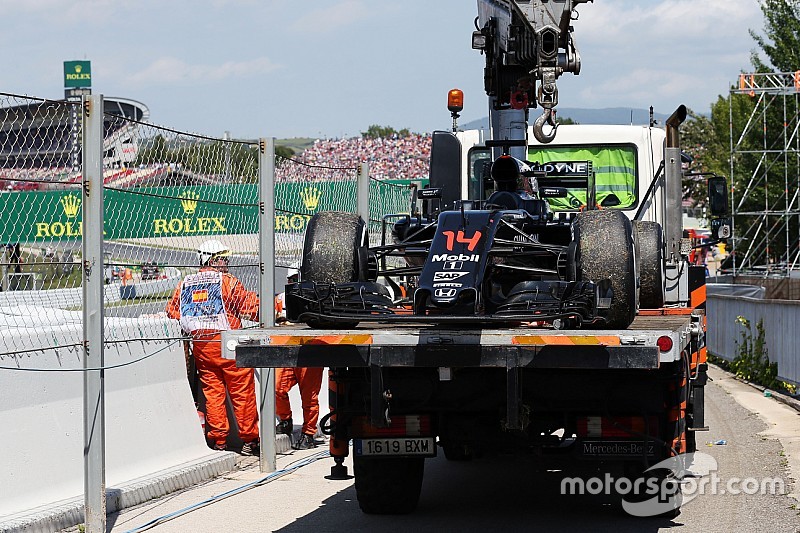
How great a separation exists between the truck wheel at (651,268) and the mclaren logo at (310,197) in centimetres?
458

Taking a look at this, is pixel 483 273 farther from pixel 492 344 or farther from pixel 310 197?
pixel 310 197

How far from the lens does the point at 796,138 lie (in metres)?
44.4

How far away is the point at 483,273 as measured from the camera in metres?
6.98

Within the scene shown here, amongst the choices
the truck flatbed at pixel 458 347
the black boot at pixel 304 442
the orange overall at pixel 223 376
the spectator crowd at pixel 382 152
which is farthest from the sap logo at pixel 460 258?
the spectator crowd at pixel 382 152

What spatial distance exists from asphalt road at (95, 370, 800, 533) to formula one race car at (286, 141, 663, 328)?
1.44 meters

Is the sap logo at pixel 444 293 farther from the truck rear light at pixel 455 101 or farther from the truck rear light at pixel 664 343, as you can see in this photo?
the truck rear light at pixel 455 101

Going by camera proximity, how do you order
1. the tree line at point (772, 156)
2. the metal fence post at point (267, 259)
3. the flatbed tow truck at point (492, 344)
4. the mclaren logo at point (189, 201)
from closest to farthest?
the flatbed tow truck at point (492, 344)
the mclaren logo at point (189, 201)
the metal fence post at point (267, 259)
the tree line at point (772, 156)

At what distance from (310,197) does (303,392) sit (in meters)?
2.00

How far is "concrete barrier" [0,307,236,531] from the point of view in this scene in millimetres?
7332

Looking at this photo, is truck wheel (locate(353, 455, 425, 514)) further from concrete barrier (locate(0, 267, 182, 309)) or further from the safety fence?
concrete barrier (locate(0, 267, 182, 309))

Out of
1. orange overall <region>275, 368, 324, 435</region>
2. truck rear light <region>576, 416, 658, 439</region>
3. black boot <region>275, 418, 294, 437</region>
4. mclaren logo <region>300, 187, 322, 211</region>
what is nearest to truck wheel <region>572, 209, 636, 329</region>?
truck rear light <region>576, 416, 658, 439</region>

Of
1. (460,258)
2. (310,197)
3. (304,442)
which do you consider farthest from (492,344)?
(310,197)

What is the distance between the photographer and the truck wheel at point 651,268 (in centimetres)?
806

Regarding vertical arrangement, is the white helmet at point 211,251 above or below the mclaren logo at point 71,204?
below
